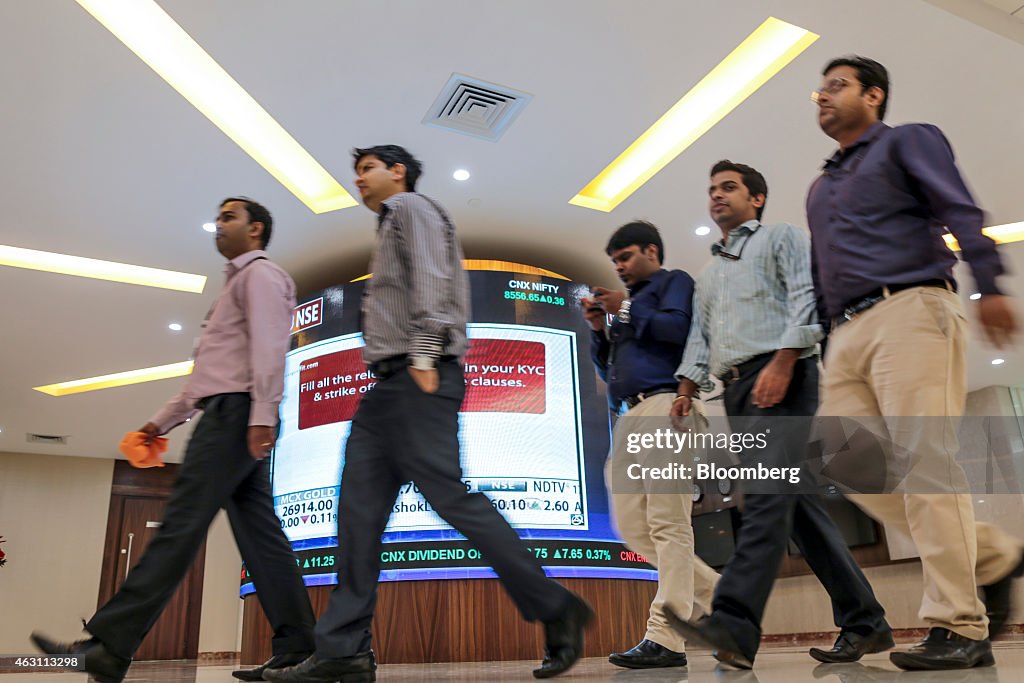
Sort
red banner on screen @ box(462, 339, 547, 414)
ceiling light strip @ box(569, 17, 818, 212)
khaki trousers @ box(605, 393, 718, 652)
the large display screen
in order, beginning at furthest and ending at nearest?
red banner on screen @ box(462, 339, 547, 414) < the large display screen < ceiling light strip @ box(569, 17, 818, 212) < khaki trousers @ box(605, 393, 718, 652)

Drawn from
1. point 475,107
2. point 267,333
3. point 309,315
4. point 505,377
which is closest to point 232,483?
point 267,333

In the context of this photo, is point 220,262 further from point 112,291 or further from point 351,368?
point 351,368

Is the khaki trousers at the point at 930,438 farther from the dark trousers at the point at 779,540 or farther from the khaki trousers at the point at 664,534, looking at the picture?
the khaki trousers at the point at 664,534

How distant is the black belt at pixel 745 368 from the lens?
2.09 metres

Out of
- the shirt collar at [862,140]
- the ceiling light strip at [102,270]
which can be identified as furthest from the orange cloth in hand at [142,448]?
the ceiling light strip at [102,270]

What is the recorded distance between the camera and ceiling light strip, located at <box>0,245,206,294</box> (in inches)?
226

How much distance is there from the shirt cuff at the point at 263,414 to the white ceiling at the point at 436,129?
7.46 feet

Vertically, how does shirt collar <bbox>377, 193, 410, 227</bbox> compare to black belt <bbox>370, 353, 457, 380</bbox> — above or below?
above

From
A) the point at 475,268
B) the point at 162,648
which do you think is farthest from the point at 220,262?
the point at 162,648

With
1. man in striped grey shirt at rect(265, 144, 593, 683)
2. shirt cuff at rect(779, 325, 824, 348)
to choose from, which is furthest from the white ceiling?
shirt cuff at rect(779, 325, 824, 348)

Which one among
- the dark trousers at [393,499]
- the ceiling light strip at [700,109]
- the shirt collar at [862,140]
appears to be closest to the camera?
the dark trousers at [393,499]

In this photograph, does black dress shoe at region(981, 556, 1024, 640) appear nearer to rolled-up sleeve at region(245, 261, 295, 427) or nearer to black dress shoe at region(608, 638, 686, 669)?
black dress shoe at region(608, 638, 686, 669)

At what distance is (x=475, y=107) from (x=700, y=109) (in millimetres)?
1271

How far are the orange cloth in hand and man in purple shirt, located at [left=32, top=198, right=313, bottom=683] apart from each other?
0.04 m
